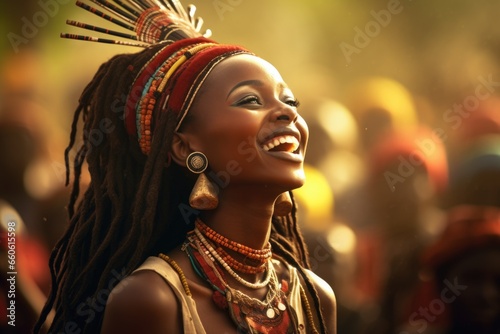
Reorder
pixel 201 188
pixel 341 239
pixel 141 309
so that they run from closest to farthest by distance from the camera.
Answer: pixel 141 309
pixel 201 188
pixel 341 239

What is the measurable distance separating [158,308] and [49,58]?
784cm

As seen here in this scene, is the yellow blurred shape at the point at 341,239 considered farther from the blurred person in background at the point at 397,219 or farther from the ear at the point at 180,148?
the ear at the point at 180,148

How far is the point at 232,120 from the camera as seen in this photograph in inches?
171

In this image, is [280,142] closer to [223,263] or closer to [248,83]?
[248,83]

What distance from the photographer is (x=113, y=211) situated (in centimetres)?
459

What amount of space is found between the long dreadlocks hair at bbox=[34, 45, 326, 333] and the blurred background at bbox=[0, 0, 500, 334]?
5.18 feet

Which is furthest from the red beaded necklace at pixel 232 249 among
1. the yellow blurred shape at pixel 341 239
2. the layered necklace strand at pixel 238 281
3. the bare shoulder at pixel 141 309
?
the yellow blurred shape at pixel 341 239

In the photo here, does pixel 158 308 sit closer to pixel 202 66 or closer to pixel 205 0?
pixel 202 66

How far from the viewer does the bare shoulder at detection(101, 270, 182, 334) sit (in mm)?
4055

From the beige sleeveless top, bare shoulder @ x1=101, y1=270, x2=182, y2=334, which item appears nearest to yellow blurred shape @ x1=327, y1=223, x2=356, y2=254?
the beige sleeveless top

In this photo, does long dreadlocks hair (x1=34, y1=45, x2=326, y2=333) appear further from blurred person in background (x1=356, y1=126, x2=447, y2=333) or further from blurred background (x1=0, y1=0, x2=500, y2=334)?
blurred person in background (x1=356, y1=126, x2=447, y2=333)

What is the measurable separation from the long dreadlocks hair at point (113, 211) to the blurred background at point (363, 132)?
1.58m

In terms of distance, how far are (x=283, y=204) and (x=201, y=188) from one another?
1.58 ft

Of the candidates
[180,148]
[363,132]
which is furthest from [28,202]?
[363,132]
